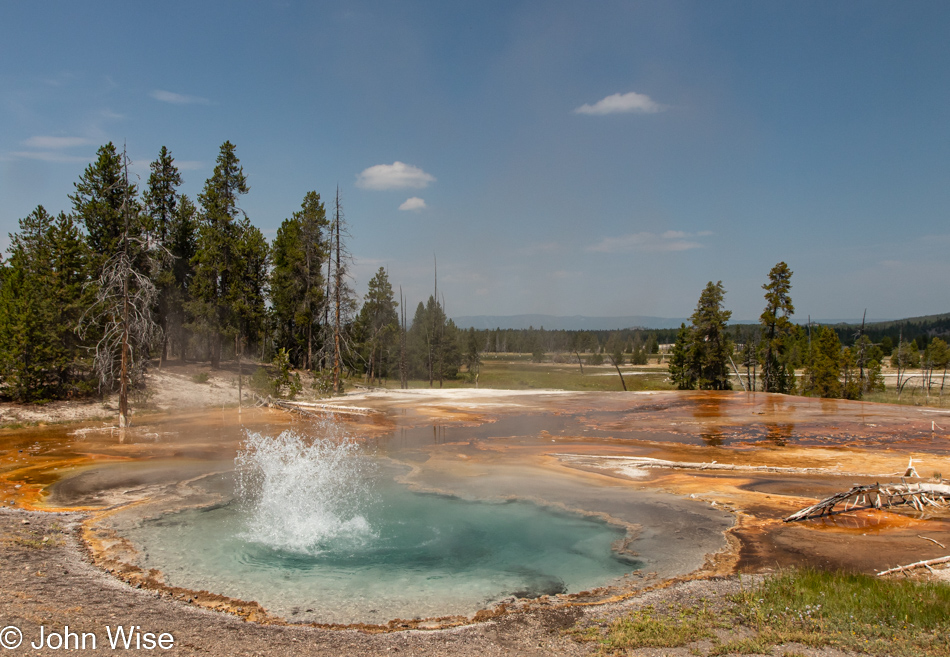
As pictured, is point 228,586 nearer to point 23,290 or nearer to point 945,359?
point 23,290

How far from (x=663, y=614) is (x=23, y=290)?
27.1m

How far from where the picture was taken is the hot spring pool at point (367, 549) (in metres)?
6.81

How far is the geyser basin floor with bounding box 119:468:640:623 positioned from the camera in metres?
6.70

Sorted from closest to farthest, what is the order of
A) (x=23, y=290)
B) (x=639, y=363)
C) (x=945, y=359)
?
(x=23, y=290)
(x=945, y=359)
(x=639, y=363)

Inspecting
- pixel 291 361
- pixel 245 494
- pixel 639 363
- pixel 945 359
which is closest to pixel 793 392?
pixel 945 359

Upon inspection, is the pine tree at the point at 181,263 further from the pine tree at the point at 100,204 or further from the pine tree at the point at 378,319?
the pine tree at the point at 378,319

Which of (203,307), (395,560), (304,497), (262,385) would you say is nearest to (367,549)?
(395,560)

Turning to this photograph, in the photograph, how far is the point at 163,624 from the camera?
559cm

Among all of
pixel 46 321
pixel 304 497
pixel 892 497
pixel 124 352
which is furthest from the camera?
pixel 46 321

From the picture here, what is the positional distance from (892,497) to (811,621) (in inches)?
248

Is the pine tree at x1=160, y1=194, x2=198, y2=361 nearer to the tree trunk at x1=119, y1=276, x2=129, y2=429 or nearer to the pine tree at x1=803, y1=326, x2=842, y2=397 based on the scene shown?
the tree trunk at x1=119, y1=276, x2=129, y2=429

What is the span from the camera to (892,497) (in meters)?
10.1

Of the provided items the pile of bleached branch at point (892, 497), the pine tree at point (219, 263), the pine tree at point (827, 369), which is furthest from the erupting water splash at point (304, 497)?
the pine tree at point (827, 369)

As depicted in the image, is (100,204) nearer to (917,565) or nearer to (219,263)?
(219,263)
